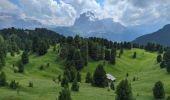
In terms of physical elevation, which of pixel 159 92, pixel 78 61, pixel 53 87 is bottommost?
pixel 159 92

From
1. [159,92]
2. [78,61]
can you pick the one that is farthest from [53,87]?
[78,61]

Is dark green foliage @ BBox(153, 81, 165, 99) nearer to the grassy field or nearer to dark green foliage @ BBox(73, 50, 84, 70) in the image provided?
the grassy field

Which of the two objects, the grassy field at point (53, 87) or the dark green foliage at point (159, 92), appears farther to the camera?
the dark green foliage at point (159, 92)

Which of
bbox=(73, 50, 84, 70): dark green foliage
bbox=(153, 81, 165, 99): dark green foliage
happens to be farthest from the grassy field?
bbox=(73, 50, 84, 70): dark green foliage

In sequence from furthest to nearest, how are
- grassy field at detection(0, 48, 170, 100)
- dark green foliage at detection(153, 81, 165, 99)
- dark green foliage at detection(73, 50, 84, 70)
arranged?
1. dark green foliage at detection(73, 50, 84, 70)
2. dark green foliage at detection(153, 81, 165, 99)
3. grassy field at detection(0, 48, 170, 100)

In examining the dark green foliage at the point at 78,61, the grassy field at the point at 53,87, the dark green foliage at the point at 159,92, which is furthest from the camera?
the dark green foliage at the point at 78,61

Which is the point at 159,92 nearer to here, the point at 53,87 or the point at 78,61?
the point at 53,87

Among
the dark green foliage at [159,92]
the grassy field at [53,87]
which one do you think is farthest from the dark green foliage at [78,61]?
the dark green foliage at [159,92]

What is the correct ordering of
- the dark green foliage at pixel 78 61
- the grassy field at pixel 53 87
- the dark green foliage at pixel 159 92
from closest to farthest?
the grassy field at pixel 53 87
the dark green foliage at pixel 159 92
the dark green foliage at pixel 78 61

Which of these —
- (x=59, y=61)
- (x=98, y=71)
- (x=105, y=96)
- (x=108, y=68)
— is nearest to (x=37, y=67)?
(x=59, y=61)

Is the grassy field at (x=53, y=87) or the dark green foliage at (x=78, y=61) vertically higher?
the dark green foliage at (x=78, y=61)

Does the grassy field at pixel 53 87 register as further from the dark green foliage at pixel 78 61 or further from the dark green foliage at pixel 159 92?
the dark green foliage at pixel 78 61

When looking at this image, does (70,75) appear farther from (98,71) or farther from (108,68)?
(108,68)

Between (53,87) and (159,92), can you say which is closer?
(159,92)
